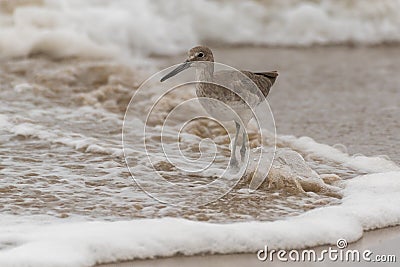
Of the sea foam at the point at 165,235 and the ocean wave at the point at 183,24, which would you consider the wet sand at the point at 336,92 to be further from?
the sea foam at the point at 165,235

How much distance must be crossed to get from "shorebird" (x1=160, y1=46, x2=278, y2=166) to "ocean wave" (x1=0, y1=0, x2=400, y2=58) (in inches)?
157

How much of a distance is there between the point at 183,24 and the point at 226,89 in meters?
5.52

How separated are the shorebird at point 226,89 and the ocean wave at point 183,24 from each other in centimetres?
399

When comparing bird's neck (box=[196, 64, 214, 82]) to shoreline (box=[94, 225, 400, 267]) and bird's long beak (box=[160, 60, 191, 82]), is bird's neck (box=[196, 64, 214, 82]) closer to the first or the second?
bird's long beak (box=[160, 60, 191, 82])

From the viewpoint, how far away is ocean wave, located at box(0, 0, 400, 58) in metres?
9.57

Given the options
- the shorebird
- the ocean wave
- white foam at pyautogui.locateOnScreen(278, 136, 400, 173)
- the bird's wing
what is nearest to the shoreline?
white foam at pyautogui.locateOnScreen(278, 136, 400, 173)

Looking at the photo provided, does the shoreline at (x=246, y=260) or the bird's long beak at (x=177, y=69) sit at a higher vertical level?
the bird's long beak at (x=177, y=69)

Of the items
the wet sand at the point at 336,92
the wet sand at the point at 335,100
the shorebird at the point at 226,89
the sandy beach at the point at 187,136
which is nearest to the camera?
the sandy beach at the point at 187,136

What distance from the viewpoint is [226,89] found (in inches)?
211

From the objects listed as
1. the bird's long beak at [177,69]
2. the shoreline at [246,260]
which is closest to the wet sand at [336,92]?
the bird's long beak at [177,69]

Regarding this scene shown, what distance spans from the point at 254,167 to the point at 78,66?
3784 mm

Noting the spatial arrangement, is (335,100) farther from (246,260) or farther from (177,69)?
(246,260)

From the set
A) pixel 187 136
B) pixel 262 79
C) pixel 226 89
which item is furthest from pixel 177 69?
pixel 187 136

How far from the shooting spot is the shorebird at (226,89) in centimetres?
537
